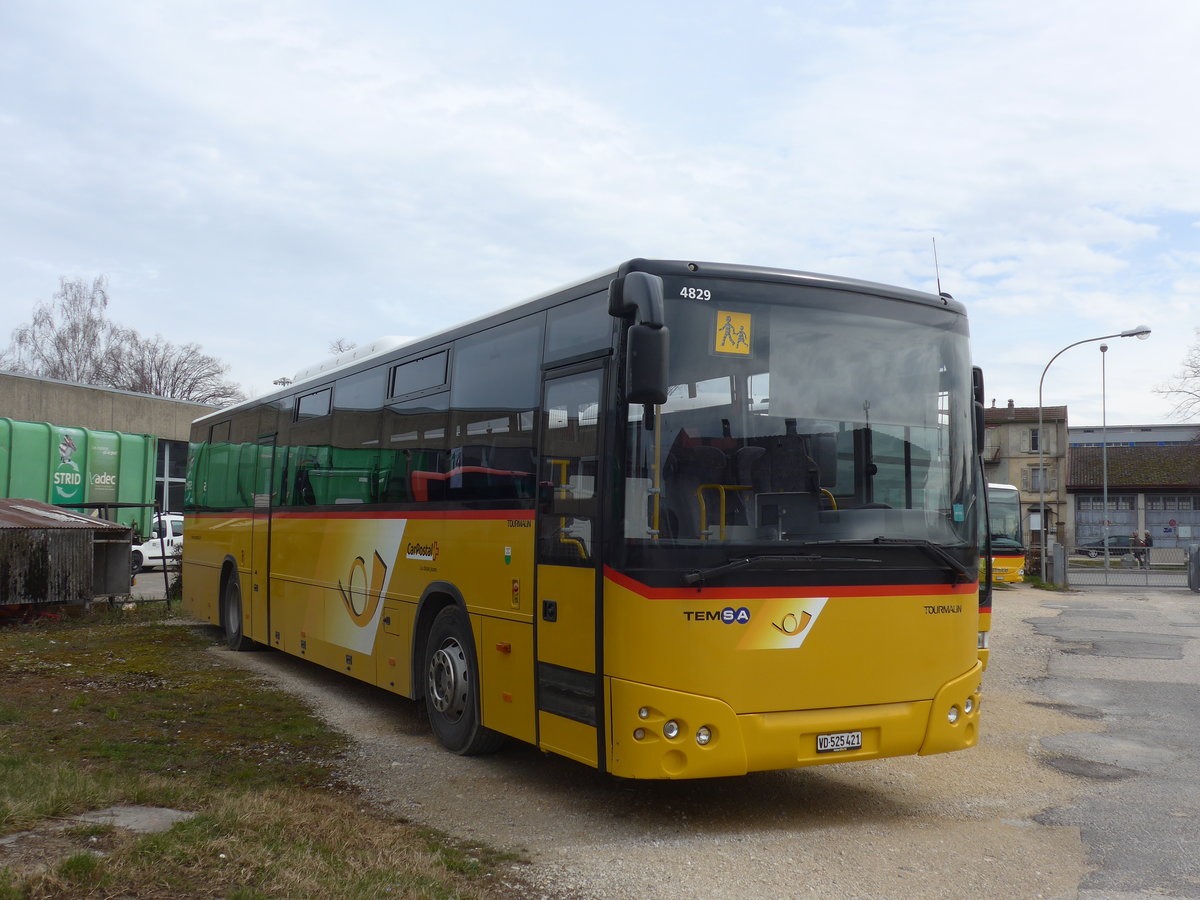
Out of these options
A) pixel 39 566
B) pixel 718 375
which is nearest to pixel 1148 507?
pixel 39 566

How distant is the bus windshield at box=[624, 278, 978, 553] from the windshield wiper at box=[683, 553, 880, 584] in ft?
0.29

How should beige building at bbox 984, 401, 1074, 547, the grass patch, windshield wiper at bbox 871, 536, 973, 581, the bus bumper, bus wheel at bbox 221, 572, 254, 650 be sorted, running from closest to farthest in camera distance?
the grass patch
the bus bumper
windshield wiper at bbox 871, 536, 973, 581
bus wheel at bbox 221, 572, 254, 650
beige building at bbox 984, 401, 1074, 547

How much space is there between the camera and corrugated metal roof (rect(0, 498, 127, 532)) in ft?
58.2

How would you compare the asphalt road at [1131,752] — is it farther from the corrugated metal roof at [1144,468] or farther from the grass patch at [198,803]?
the corrugated metal roof at [1144,468]

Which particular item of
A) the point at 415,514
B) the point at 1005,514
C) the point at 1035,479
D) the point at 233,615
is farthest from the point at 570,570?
the point at 1035,479

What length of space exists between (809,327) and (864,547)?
1305 millimetres

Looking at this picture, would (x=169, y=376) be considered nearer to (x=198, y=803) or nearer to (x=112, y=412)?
(x=112, y=412)

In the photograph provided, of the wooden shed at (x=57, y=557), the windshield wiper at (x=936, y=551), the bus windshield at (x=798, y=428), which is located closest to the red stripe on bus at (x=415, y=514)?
the bus windshield at (x=798, y=428)

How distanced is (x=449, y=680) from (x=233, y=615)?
23.9 feet

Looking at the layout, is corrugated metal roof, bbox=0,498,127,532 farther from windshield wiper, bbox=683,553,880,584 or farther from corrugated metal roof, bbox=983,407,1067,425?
corrugated metal roof, bbox=983,407,1067,425

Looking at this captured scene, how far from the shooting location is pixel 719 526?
20.6ft

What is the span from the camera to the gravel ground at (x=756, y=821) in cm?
554

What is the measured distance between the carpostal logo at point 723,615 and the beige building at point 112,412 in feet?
107

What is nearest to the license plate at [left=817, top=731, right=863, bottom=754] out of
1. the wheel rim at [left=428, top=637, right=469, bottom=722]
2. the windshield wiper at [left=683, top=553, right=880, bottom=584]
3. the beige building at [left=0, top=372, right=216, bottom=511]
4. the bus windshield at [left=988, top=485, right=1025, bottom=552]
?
the windshield wiper at [left=683, top=553, right=880, bottom=584]
